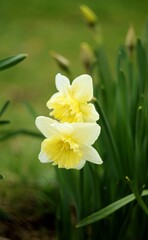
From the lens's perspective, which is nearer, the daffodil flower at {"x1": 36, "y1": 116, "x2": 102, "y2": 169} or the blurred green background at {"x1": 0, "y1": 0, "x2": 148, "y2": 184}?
the daffodil flower at {"x1": 36, "y1": 116, "x2": 102, "y2": 169}

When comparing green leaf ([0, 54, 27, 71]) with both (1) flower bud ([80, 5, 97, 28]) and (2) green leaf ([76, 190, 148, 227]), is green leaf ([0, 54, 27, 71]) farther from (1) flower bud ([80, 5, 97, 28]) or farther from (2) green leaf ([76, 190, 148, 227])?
(1) flower bud ([80, 5, 97, 28])

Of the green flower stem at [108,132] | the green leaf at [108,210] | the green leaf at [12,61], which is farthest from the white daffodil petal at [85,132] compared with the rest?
the green leaf at [12,61]

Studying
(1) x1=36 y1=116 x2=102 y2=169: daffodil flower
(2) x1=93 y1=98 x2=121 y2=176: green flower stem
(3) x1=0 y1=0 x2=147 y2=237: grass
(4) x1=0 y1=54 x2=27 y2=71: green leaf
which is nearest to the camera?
(1) x1=36 y1=116 x2=102 y2=169: daffodil flower

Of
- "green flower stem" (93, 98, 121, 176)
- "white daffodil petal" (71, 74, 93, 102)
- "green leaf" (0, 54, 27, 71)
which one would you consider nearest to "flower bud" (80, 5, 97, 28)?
"green leaf" (0, 54, 27, 71)

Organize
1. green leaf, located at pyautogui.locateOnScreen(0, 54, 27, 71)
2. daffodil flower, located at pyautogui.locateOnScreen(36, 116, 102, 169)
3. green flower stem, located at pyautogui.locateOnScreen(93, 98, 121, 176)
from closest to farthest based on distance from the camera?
1. daffodil flower, located at pyautogui.locateOnScreen(36, 116, 102, 169)
2. green flower stem, located at pyautogui.locateOnScreen(93, 98, 121, 176)
3. green leaf, located at pyautogui.locateOnScreen(0, 54, 27, 71)

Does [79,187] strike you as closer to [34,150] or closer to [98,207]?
[98,207]

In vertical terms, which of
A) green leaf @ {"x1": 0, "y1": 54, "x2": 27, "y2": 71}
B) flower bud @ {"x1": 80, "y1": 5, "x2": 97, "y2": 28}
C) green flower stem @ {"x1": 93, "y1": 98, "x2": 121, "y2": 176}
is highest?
flower bud @ {"x1": 80, "y1": 5, "x2": 97, "y2": 28}

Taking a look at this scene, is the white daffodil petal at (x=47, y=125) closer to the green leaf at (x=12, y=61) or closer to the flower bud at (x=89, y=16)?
the green leaf at (x=12, y=61)
